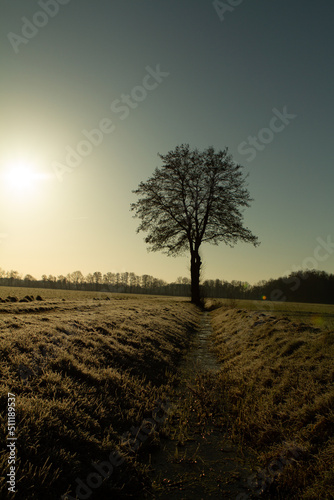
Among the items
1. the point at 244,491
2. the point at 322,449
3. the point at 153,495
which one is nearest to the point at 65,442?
the point at 153,495

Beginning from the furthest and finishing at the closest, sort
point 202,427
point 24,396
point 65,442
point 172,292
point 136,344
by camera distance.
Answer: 1. point 172,292
2. point 136,344
3. point 202,427
4. point 24,396
5. point 65,442

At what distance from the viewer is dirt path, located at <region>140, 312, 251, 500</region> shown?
131 inches

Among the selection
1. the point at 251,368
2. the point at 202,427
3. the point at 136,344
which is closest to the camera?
the point at 202,427

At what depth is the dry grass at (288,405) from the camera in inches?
127

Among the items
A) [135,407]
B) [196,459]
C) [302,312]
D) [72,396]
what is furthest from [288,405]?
[302,312]

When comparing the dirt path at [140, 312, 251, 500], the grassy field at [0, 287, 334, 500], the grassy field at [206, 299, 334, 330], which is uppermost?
the grassy field at [206, 299, 334, 330]

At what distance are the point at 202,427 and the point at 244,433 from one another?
0.75 m

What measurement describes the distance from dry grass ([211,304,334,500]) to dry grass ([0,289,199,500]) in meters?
1.64

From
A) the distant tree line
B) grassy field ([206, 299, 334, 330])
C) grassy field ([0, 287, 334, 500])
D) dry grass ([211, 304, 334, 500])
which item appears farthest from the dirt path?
the distant tree line

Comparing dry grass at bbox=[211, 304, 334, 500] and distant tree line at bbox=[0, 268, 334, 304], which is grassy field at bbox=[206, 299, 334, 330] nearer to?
dry grass at bbox=[211, 304, 334, 500]

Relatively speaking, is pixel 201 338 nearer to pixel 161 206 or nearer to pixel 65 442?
pixel 65 442

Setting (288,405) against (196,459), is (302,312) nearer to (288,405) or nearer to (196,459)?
(288,405)

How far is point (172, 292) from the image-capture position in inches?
5413

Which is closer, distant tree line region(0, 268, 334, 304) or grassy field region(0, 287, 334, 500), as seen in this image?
grassy field region(0, 287, 334, 500)
